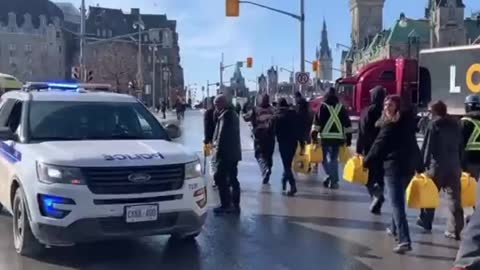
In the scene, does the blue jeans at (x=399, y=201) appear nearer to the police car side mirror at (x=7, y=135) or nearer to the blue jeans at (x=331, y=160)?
the police car side mirror at (x=7, y=135)

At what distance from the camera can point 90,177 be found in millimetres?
6992

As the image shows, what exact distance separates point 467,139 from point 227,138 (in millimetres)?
3297

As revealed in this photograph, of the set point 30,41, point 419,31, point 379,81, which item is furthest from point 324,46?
point 379,81

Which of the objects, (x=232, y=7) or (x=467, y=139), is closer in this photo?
(x=467, y=139)

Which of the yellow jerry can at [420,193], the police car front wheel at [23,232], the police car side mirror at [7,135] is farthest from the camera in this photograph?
the yellow jerry can at [420,193]

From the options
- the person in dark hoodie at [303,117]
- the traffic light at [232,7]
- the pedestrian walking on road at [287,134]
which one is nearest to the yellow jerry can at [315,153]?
the person in dark hoodie at [303,117]

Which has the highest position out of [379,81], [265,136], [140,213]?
[379,81]

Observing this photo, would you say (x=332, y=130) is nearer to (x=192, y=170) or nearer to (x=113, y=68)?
(x=192, y=170)

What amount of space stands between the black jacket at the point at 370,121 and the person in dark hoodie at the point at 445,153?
1.04 m

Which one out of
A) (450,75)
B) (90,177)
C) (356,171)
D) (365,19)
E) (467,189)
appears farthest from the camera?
(365,19)

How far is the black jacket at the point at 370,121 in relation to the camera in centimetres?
943

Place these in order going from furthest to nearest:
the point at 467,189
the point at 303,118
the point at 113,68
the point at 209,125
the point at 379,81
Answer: the point at 113,68
the point at 379,81
the point at 303,118
the point at 209,125
the point at 467,189

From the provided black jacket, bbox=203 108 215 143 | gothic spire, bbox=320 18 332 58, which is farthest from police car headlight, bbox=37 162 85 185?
gothic spire, bbox=320 18 332 58

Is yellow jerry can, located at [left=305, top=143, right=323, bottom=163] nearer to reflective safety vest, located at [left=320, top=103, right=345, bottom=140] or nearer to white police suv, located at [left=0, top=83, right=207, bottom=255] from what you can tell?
reflective safety vest, located at [left=320, top=103, right=345, bottom=140]
